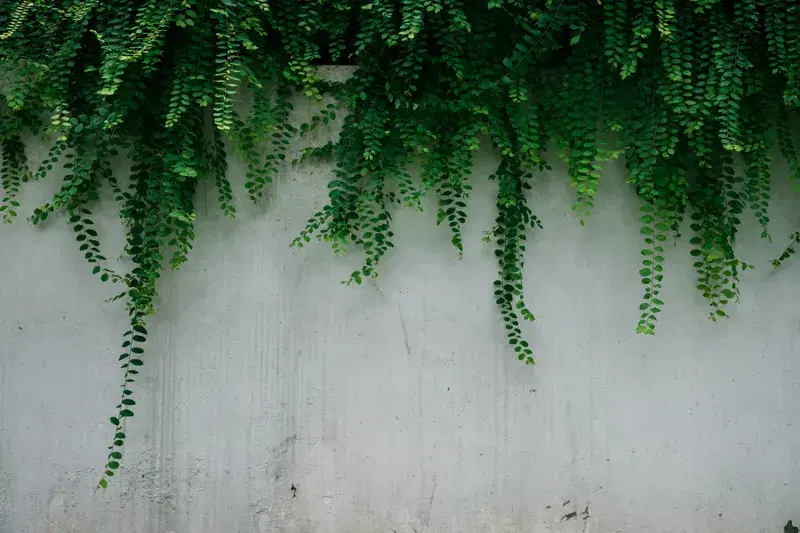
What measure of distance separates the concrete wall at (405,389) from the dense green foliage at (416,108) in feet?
0.50

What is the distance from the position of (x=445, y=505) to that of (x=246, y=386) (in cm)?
123

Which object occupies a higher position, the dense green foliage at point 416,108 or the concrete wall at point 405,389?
the dense green foliage at point 416,108

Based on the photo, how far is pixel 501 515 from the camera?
325cm

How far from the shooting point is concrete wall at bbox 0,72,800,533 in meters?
3.26

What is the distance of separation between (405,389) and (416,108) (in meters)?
1.47

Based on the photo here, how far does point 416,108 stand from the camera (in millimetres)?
3174

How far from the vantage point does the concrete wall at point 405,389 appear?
3.26 m

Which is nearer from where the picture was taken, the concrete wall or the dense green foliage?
the dense green foliage

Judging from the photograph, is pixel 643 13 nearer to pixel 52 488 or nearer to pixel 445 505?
pixel 445 505

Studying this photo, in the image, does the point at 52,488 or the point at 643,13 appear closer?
the point at 643,13

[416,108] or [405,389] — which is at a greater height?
[416,108]

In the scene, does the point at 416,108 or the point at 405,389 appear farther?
the point at 405,389

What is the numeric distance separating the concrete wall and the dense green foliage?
0.50 feet

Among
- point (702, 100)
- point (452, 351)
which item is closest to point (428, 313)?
point (452, 351)
